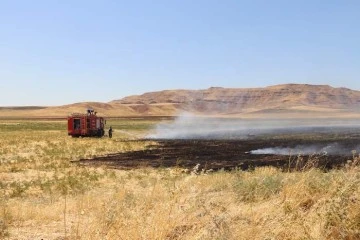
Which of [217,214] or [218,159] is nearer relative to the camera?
[217,214]

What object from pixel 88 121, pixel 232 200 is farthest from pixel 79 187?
pixel 88 121

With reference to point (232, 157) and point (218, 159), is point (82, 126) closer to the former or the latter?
point (232, 157)

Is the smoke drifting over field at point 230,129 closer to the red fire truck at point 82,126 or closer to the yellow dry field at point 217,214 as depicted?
the red fire truck at point 82,126

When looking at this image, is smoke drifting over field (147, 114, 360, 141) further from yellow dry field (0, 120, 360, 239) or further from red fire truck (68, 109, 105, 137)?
yellow dry field (0, 120, 360, 239)

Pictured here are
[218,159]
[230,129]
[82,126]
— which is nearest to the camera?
[218,159]

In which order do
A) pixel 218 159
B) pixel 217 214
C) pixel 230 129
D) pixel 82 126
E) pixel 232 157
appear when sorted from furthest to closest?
pixel 230 129
pixel 82 126
pixel 232 157
pixel 218 159
pixel 217 214

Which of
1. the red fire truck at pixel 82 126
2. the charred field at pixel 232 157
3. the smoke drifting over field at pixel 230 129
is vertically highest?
the red fire truck at pixel 82 126

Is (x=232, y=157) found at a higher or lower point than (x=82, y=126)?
lower

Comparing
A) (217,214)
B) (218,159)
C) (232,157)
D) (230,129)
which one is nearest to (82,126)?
(232,157)

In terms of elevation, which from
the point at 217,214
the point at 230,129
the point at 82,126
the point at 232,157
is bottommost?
the point at 230,129

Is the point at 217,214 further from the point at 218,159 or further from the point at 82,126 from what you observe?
the point at 82,126

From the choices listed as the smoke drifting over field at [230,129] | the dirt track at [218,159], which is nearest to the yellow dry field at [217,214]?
the dirt track at [218,159]

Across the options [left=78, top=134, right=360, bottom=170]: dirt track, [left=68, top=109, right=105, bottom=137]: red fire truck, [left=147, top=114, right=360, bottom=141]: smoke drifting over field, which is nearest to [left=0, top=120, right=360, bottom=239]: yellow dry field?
[left=78, top=134, right=360, bottom=170]: dirt track

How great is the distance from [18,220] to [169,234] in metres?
3.71
